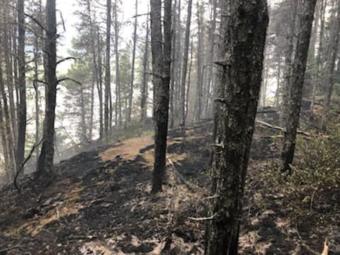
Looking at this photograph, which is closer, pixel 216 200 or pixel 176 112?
pixel 216 200

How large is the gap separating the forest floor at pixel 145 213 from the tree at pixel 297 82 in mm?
649

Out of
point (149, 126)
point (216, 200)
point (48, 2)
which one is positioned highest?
point (48, 2)

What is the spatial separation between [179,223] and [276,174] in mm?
2514

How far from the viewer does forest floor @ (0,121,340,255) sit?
21.0 ft

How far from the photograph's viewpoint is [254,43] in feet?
12.3

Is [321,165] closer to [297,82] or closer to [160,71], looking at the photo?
[297,82]

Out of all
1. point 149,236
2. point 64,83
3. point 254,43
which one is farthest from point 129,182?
point 64,83

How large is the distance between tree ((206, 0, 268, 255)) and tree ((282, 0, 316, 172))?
4838 millimetres

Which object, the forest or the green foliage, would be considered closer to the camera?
the forest

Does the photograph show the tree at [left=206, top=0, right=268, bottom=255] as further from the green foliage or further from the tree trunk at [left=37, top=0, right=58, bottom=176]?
the tree trunk at [left=37, top=0, right=58, bottom=176]

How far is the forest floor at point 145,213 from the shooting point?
6406mm

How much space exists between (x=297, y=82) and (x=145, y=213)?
487 cm

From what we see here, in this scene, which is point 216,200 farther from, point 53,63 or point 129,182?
point 53,63

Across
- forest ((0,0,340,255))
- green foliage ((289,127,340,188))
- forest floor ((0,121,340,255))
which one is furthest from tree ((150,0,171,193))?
green foliage ((289,127,340,188))
